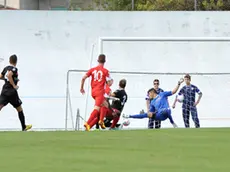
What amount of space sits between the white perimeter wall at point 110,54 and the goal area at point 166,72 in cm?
3

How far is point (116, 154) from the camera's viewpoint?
25.4 ft

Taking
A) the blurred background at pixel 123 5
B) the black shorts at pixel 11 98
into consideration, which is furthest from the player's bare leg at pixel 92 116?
the blurred background at pixel 123 5

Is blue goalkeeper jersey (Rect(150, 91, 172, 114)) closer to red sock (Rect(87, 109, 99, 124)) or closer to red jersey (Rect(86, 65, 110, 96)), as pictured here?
red jersey (Rect(86, 65, 110, 96))

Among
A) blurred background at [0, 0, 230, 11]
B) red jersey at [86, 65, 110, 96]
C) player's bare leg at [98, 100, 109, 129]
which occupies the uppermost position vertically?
blurred background at [0, 0, 230, 11]

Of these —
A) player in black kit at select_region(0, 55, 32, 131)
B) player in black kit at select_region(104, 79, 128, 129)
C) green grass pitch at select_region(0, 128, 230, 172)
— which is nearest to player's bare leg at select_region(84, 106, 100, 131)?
player in black kit at select_region(0, 55, 32, 131)

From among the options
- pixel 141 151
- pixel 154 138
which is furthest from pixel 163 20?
pixel 141 151

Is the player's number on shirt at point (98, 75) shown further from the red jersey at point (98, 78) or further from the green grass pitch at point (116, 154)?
the green grass pitch at point (116, 154)

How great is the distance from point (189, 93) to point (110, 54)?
3497 mm

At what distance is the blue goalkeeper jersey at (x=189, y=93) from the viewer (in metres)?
20.1

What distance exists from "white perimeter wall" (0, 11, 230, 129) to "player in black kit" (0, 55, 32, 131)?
631cm

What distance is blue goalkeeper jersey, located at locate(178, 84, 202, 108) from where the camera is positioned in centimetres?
2009

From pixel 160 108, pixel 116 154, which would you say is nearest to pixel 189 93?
pixel 160 108

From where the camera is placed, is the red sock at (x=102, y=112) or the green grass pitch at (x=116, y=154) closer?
the green grass pitch at (x=116, y=154)

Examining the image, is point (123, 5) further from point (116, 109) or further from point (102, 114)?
point (102, 114)
